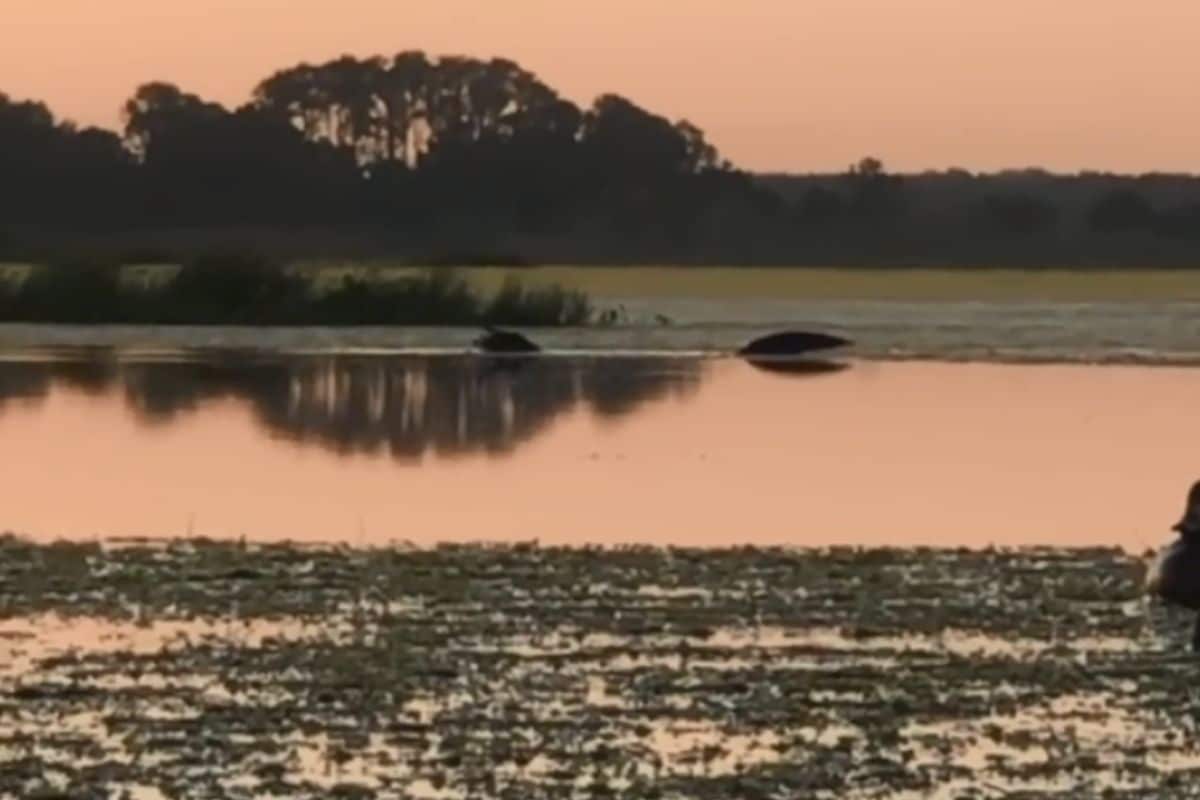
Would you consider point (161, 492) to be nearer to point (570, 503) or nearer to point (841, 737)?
point (570, 503)

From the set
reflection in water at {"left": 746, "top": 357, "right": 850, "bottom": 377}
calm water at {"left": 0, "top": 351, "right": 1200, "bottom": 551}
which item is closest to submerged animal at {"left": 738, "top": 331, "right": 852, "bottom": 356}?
reflection in water at {"left": 746, "top": 357, "right": 850, "bottom": 377}

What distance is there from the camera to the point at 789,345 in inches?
1978

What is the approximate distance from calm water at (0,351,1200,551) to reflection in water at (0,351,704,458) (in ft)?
0.30

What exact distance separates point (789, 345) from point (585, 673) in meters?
37.0

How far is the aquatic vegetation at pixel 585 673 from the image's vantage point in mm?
11047

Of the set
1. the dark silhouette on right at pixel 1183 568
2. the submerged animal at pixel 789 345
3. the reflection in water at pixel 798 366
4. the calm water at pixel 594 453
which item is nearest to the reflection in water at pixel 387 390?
the calm water at pixel 594 453

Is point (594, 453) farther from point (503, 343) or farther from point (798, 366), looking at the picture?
point (798, 366)


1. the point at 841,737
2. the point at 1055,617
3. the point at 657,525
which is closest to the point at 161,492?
the point at 657,525

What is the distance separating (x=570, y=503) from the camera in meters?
23.2

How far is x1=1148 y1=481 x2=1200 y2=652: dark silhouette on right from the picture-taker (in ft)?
49.8

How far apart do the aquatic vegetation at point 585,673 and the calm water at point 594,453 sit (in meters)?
2.29

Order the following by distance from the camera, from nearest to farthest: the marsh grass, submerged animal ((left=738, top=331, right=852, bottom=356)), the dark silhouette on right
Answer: the dark silhouette on right
submerged animal ((left=738, top=331, right=852, bottom=356))
the marsh grass

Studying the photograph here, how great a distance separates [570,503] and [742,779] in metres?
12.4

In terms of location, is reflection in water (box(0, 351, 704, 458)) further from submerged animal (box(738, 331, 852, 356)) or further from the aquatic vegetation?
the aquatic vegetation
